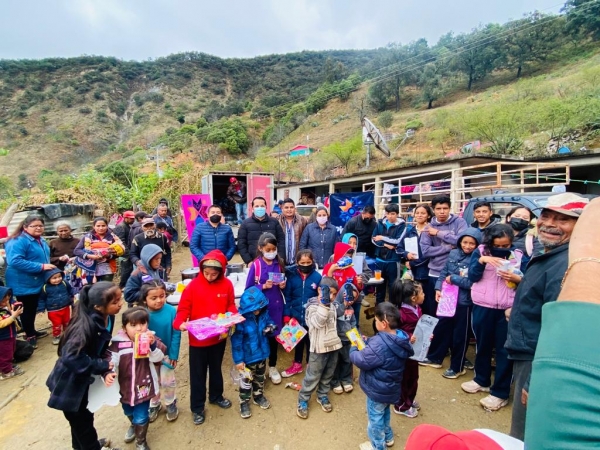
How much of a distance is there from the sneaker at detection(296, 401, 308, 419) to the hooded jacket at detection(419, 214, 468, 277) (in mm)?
2264

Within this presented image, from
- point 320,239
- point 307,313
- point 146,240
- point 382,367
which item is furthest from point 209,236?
point 382,367

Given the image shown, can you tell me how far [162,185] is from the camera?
12531mm

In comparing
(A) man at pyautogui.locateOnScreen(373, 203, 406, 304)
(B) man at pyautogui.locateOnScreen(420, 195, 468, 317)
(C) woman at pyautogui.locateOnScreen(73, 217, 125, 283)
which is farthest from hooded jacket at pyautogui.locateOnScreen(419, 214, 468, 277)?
(C) woman at pyautogui.locateOnScreen(73, 217, 125, 283)

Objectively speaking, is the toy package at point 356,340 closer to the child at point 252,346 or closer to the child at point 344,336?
the child at point 344,336

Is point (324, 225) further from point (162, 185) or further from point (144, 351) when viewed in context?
point (162, 185)

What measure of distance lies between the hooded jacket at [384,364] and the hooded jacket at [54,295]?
4.23 metres

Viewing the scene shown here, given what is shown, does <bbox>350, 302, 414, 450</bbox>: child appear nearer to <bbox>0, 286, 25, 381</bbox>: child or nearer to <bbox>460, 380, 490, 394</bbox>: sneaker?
<bbox>460, 380, 490, 394</bbox>: sneaker

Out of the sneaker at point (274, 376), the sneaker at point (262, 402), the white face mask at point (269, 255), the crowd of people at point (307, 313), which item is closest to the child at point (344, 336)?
the crowd of people at point (307, 313)

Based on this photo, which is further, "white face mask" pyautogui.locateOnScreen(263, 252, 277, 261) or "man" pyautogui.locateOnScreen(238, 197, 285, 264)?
"man" pyautogui.locateOnScreen(238, 197, 285, 264)

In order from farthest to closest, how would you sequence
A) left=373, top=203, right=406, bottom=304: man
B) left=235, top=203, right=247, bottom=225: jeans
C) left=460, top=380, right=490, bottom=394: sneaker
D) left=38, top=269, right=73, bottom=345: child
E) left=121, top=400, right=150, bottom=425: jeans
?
left=235, top=203, right=247, bottom=225: jeans
left=373, top=203, right=406, bottom=304: man
left=38, top=269, right=73, bottom=345: child
left=460, top=380, right=490, bottom=394: sneaker
left=121, top=400, right=150, bottom=425: jeans

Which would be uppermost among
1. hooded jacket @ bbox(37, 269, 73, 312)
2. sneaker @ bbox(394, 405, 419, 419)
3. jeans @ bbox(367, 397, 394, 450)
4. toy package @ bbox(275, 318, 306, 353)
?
hooded jacket @ bbox(37, 269, 73, 312)

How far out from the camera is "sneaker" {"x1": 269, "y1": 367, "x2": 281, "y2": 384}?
10.8 ft

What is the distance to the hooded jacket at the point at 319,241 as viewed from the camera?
4.45 m

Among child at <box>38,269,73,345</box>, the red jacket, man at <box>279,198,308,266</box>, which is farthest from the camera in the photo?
man at <box>279,198,308,266</box>
